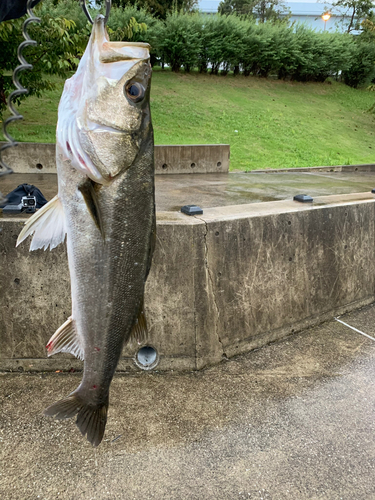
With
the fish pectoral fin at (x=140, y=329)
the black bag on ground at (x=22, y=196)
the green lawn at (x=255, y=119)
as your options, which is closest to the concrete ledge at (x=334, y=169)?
the green lawn at (x=255, y=119)

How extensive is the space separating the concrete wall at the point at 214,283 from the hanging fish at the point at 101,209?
5.66ft

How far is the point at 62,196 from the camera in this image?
1.67 m

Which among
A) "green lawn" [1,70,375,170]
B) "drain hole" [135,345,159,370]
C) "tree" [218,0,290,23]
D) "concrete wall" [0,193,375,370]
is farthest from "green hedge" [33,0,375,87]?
"drain hole" [135,345,159,370]

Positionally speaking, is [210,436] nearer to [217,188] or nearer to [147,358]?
[147,358]

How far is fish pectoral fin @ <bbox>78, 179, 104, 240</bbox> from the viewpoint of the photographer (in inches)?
63.9

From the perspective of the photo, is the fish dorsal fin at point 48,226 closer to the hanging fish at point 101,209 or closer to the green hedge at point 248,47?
the hanging fish at point 101,209

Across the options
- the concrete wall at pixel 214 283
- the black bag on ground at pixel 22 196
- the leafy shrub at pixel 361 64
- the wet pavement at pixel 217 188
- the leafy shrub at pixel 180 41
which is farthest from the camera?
the leafy shrub at pixel 361 64

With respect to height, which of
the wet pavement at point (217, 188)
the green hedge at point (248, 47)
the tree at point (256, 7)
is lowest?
the wet pavement at point (217, 188)

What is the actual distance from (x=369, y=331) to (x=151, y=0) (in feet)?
97.5

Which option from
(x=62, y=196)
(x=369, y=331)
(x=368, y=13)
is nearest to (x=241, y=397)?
(x=369, y=331)

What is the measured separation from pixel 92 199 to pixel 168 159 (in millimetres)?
9780

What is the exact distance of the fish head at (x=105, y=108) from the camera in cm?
153

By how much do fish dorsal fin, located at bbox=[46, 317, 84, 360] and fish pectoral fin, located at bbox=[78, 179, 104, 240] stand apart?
0.49 m

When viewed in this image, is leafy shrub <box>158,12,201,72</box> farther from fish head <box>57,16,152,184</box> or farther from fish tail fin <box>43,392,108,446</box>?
fish tail fin <box>43,392,108,446</box>
